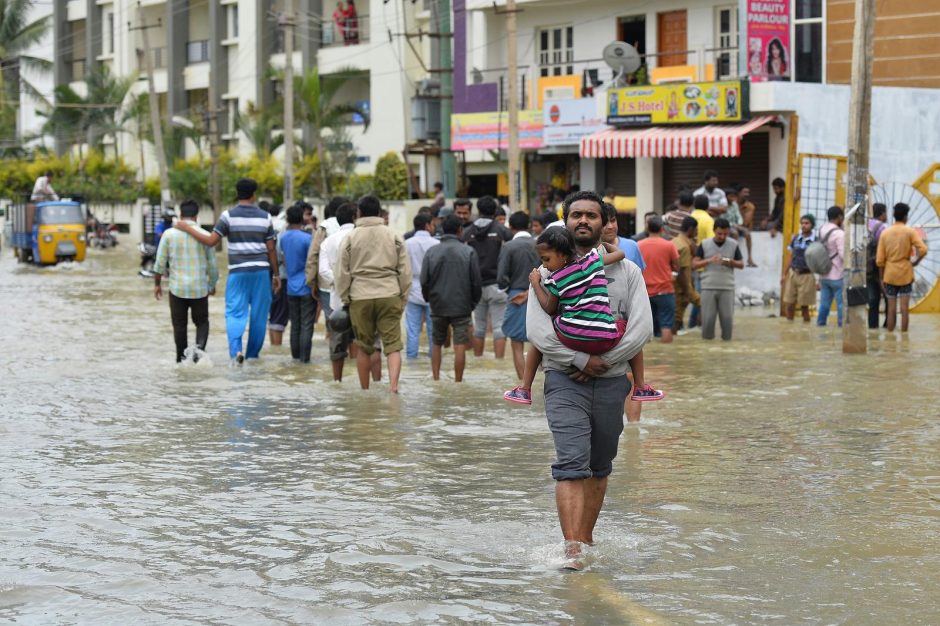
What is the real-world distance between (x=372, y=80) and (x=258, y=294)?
3391 cm

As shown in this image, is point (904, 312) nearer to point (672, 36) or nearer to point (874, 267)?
point (874, 267)

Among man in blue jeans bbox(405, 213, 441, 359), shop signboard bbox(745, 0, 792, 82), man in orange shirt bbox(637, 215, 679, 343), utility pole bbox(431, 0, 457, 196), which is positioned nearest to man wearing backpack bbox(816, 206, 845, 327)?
man in orange shirt bbox(637, 215, 679, 343)

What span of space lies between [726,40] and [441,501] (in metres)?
27.9

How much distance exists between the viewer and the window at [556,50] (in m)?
37.9

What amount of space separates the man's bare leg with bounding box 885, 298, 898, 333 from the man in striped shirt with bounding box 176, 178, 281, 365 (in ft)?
27.9

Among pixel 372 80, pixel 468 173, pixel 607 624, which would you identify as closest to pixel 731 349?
pixel 607 624

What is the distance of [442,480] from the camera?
920 centimetres

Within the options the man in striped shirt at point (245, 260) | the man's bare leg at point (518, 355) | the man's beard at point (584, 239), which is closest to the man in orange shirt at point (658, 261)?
the man's bare leg at point (518, 355)

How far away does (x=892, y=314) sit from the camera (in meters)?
19.7

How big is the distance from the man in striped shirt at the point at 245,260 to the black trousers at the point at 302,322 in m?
0.40

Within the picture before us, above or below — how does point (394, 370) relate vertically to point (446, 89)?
below

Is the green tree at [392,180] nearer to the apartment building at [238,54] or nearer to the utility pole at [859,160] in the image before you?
the apartment building at [238,54]

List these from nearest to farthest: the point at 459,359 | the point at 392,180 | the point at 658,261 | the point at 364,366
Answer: the point at 364,366 < the point at 459,359 < the point at 658,261 < the point at 392,180

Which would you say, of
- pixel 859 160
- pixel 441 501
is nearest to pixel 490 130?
pixel 859 160
